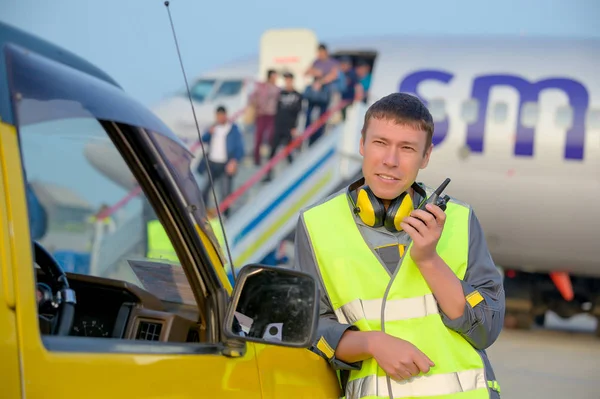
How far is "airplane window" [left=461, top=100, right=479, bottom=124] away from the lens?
13.9 m

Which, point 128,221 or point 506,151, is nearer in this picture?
point 128,221

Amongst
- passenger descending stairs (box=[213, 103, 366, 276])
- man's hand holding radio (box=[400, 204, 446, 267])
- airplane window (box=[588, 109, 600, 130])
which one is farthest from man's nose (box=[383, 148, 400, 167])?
airplane window (box=[588, 109, 600, 130])

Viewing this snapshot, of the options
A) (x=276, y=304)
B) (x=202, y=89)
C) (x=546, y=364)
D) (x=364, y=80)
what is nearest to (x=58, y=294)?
(x=276, y=304)

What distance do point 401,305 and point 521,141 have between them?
1186 cm

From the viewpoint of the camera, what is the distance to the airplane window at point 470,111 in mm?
13906

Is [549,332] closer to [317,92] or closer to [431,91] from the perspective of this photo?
[431,91]

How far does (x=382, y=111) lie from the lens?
7.54ft

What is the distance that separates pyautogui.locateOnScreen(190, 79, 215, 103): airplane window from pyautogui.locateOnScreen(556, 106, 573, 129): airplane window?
237 inches

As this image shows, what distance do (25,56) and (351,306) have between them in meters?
1.03

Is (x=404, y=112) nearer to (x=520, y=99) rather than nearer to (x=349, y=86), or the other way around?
(x=520, y=99)

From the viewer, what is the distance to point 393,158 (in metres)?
2.24

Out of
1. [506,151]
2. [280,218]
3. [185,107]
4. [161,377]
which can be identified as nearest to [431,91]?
[506,151]

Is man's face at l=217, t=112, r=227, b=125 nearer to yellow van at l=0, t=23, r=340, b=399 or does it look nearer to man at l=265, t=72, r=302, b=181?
man at l=265, t=72, r=302, b=181

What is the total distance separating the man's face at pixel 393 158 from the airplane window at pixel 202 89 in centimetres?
1414
